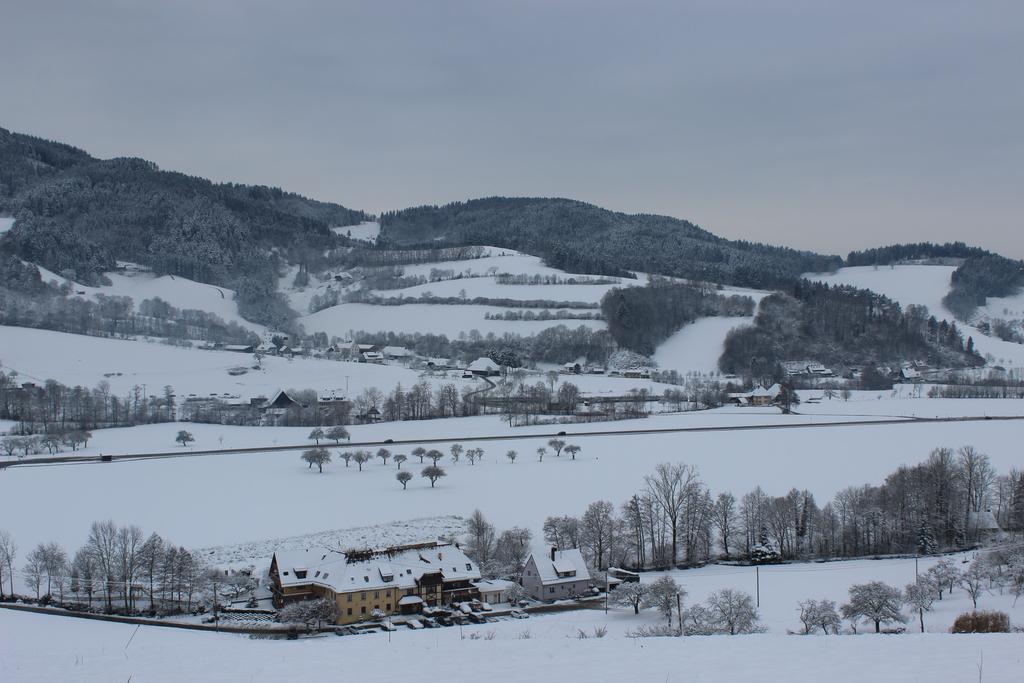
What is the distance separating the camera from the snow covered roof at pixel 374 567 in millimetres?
24328

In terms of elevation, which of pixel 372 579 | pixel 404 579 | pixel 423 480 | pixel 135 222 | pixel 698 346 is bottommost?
pixel 404 579

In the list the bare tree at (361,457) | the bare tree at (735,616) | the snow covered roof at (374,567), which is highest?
the bare tree at (361,457)

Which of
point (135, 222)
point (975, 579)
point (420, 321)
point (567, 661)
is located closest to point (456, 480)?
point (975, 579)

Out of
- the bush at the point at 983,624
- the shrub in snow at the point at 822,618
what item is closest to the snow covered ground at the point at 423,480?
the shrub in snow at the point at 822,618

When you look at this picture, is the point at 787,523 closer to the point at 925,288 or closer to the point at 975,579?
the point at 975,579

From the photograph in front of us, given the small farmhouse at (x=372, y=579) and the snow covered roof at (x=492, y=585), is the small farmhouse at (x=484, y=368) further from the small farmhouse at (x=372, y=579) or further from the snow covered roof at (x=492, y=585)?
the small farmhouse at (x=372, y=579)

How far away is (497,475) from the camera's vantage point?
39.9 meters

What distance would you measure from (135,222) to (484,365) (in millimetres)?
104788

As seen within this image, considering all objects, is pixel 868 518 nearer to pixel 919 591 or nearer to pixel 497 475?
pixel 919 591

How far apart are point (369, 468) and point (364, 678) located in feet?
113

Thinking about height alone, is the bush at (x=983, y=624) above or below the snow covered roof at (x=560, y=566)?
above

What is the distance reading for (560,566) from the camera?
2648 cm

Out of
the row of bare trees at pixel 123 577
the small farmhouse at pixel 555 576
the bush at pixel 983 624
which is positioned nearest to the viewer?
the bush at pixel 983 624

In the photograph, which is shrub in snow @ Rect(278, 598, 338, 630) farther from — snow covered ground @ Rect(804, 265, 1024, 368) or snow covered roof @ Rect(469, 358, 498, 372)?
snow covered ground @ Rect(804, 265, 1024, 368)
